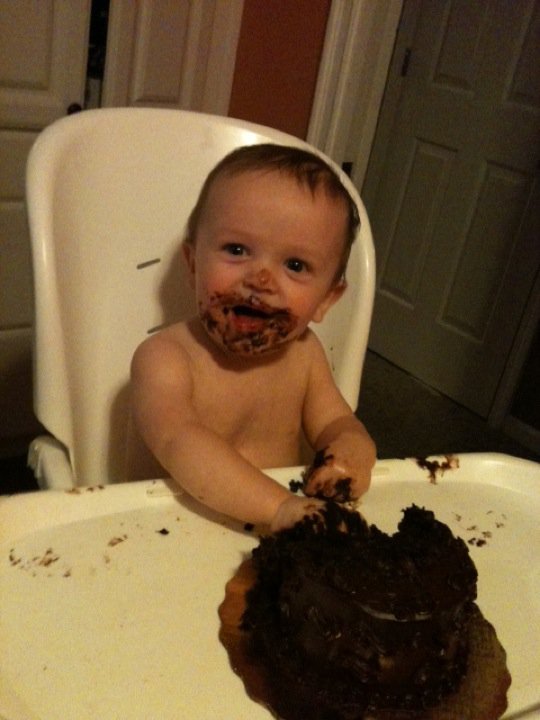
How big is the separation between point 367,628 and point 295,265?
0.37 meters

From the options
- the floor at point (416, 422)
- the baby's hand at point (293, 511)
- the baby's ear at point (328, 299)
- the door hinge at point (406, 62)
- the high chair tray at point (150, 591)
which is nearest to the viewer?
the high chair tray at point (150, 591)

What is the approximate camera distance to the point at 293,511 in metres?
0.57

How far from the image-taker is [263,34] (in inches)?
70.8

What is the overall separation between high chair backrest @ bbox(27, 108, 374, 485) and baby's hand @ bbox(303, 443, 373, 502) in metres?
0.24

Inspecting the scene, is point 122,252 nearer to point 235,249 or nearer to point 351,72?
point 235,249

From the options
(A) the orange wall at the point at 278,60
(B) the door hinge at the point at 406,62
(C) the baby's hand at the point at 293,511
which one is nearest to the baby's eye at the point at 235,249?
(C) the baby's hand at the point at 293,511

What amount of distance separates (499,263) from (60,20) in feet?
4.86

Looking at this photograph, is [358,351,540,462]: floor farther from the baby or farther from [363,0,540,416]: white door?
the baby

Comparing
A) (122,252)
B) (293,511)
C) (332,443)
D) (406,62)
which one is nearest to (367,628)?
(293,511)

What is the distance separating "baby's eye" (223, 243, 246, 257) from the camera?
0.68m

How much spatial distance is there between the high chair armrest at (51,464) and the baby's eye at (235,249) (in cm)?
29

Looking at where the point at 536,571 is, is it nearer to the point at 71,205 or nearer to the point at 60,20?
the point at 71,205

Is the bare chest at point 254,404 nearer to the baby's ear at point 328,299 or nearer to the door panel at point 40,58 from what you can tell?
the baby's ear at point 328,299

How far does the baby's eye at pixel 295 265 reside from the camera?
0.69 meters
